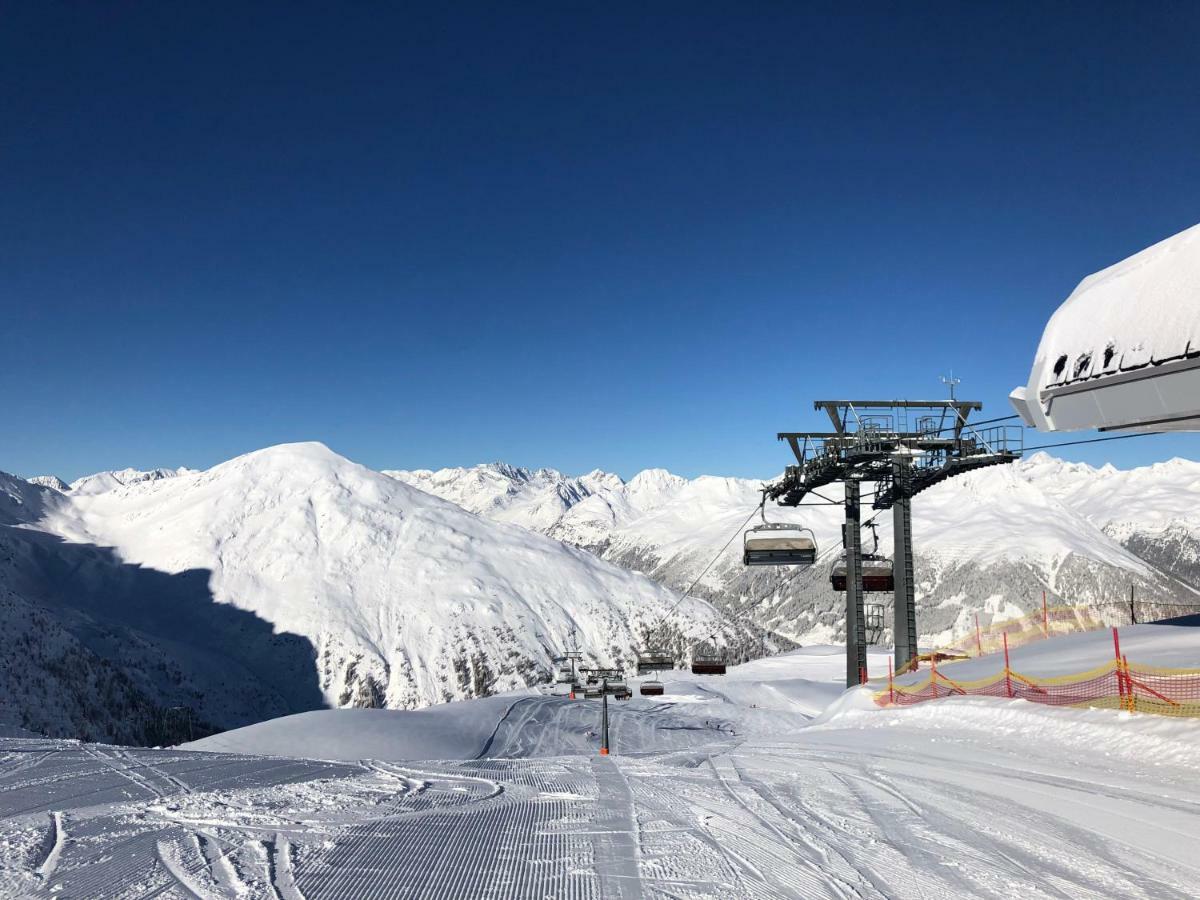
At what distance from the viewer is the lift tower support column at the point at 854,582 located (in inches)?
1180

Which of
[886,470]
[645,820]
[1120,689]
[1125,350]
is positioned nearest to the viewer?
[1125,350]

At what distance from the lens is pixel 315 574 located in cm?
13900

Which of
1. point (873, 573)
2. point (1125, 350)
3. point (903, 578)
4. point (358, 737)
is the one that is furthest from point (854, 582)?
point (1125, 350)

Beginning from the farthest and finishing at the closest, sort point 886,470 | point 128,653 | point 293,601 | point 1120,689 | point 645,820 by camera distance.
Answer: point 293,601
point 128,653
point 886,470
point 1120,689
point 645,820

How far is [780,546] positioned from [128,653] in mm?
108666

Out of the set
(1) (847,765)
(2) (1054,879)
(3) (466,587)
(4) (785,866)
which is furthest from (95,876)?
(3) (466,587)

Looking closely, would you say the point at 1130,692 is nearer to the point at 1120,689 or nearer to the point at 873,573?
the point at 1120,689

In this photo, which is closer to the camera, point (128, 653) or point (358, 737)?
point (358, 737)

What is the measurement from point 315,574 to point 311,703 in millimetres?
31643

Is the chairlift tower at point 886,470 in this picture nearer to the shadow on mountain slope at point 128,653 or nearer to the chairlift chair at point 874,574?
the chairlift chair at point 874,574

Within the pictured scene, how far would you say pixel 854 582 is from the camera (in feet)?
98.7

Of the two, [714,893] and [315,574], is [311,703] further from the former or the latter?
[714,893]

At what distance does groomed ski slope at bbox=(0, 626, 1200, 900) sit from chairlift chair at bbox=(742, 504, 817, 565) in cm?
1635

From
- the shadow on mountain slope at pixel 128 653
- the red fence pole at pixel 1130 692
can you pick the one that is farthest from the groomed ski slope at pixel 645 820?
the shadow on mountain slope at pixel 128 653
